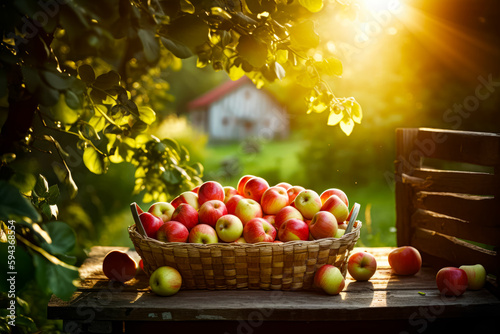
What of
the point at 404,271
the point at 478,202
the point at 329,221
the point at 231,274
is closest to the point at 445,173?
the point at 478,202

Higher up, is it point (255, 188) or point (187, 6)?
point (187, 6)

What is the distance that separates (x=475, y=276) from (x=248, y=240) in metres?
1.02

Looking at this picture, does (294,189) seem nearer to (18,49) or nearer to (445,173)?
(445,173)

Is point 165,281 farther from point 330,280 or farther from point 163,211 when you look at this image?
point 330,280

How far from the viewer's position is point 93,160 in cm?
193

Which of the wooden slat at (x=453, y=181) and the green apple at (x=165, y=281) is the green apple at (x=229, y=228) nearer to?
the green apple at (x=165, y=281)

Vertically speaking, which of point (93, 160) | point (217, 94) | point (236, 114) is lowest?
point (93, 160)

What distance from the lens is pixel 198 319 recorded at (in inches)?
72.6

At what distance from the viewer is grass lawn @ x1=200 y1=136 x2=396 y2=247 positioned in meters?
5.27

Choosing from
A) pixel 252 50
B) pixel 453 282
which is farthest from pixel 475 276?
pixel 252 50

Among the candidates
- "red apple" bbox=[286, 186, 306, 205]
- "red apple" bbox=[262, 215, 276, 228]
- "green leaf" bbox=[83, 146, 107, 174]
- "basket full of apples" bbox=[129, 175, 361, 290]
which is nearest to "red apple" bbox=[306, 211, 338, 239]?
"basket full of apples" bbox=[129, 175, 361, 290]

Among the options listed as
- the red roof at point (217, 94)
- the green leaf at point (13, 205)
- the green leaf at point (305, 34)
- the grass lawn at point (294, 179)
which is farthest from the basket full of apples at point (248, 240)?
the red roof at point (217, 94)

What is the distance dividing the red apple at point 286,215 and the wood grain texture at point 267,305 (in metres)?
0.33

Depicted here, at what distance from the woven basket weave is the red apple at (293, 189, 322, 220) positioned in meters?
0.22
